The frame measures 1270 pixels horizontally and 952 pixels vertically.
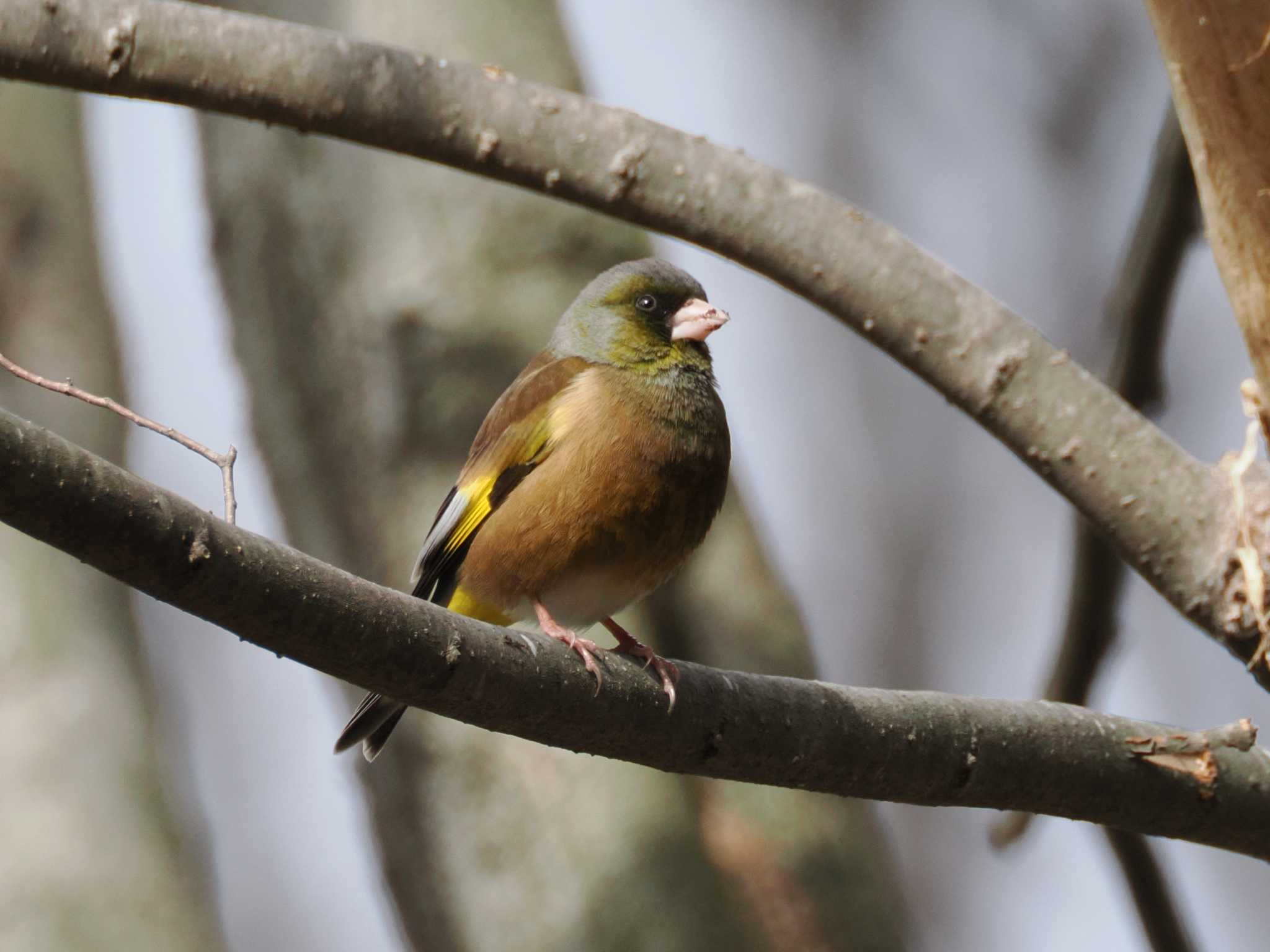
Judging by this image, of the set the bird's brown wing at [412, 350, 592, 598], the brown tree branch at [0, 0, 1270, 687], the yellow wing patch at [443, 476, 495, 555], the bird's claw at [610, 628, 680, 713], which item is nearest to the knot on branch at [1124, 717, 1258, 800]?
the brown tree branch at [0, 0, 1270, 687]

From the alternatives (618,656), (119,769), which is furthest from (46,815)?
(618,656)

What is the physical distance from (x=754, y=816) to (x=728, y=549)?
106 cm

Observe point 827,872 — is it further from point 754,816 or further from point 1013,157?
point 1013,157

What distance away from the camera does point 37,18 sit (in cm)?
303

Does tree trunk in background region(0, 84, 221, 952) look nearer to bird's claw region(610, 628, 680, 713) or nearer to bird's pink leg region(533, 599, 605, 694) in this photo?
bird's pink leg region(533, 599, 605, 694)

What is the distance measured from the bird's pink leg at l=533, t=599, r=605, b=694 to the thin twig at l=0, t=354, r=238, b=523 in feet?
2.62

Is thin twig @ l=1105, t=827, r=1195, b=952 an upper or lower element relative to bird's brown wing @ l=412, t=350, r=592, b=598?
lower

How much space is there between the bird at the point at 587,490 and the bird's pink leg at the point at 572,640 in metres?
0.01

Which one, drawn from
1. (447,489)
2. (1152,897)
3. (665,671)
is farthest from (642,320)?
(1152,897)

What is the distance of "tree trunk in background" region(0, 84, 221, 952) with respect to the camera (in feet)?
17.7

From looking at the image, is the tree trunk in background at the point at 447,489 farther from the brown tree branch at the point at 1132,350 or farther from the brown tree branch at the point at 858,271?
the brown tree branch at the point at 858,271

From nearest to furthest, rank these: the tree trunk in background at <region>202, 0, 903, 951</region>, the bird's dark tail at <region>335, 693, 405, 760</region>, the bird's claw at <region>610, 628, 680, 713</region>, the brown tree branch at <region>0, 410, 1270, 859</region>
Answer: the brown tree branch at <region>0, 410, 1270, 859</region> < the bird's claw at <region>610, 628, 680, 713</region> < the bird's dark tail at <region>335, 693, 405, 760</region> < the tree trunk in background at <region>202, 0, 903, 951</region>

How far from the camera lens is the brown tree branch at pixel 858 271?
3.41 m

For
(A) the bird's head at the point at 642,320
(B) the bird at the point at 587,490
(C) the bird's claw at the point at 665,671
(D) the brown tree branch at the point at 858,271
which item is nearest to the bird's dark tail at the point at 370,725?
(B) the bird at the point at 587,490
